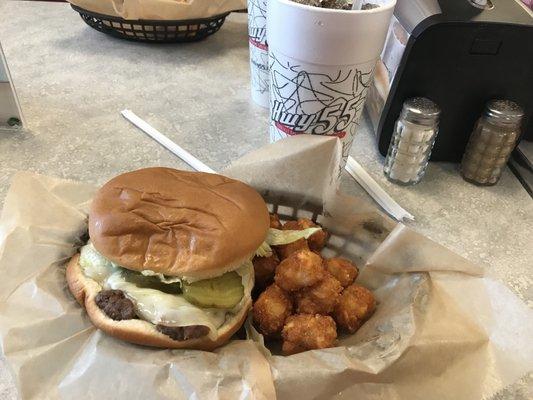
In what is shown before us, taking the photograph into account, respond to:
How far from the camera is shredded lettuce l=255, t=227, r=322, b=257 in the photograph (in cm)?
77

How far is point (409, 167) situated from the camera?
1016 millimetres

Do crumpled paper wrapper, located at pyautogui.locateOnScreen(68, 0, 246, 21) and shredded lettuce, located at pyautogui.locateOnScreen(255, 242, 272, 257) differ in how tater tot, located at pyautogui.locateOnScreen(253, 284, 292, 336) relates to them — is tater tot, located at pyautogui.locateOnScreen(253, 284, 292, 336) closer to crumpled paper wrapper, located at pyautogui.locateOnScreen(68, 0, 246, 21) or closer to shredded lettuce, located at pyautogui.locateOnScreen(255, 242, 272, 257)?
shredded lettuce, located at pyautogui.locateOnScreen(255, 242, 272, 257)

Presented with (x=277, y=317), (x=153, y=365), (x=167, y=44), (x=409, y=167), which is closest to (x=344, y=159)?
(x=409, y=167)

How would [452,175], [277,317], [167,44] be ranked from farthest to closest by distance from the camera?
[167,44] → [452,175] → [277,317]

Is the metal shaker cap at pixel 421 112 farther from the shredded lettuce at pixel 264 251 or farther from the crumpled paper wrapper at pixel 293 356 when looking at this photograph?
the shredded lettuce at pixel 264 251

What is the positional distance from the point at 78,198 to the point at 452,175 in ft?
2.45

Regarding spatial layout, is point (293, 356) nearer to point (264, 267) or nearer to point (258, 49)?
point (264, 267)

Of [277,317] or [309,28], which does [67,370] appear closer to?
[277,317]

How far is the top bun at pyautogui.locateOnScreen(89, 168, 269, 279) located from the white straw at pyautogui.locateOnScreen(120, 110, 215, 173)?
0.99ft

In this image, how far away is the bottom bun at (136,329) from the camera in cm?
61

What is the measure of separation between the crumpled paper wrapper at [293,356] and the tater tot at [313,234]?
0.27ft

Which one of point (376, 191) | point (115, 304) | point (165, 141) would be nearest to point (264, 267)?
point (115, 304)

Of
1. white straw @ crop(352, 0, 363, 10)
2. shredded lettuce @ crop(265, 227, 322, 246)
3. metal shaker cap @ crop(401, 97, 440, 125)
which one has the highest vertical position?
white straw @ crop(352, 0, 363, 10)

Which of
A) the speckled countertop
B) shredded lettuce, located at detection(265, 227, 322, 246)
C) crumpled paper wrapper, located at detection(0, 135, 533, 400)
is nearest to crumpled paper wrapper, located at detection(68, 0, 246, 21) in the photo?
the speckled countertop
